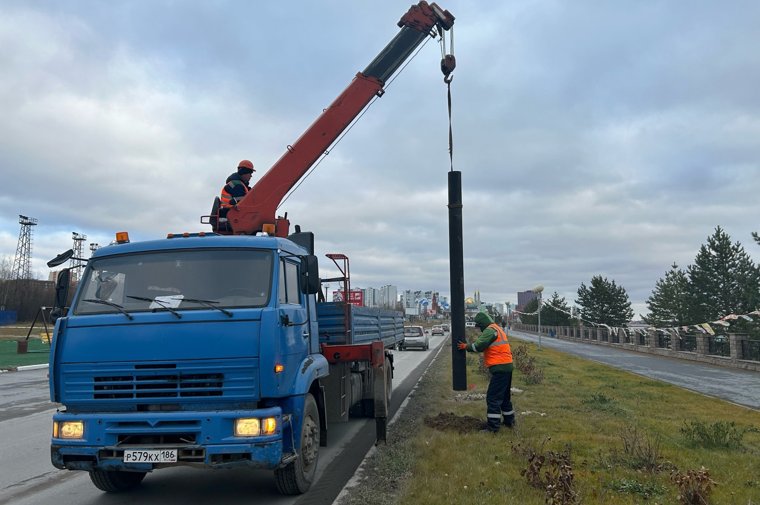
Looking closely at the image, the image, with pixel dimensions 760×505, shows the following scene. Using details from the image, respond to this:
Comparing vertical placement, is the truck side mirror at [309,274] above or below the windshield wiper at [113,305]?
above

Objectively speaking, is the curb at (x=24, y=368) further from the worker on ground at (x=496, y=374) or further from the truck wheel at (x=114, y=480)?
the worker on ground at (x=496, y=374)

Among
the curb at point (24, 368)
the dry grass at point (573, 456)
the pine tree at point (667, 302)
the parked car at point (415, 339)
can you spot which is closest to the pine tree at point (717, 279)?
the pine tree at point (667, 302)

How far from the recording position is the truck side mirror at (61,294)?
559 centimetres

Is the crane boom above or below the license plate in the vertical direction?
above

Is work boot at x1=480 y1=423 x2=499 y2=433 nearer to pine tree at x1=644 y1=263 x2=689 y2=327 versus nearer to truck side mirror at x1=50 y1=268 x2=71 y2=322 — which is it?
truck side mirror at x1=50 y1=268 x2=71 y2=322

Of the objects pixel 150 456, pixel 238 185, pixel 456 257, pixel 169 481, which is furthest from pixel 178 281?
pixel 456 257

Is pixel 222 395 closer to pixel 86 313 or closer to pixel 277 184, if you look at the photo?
pixel 86 313

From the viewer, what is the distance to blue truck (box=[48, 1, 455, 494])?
4676 millimetres

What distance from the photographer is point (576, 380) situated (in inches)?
648

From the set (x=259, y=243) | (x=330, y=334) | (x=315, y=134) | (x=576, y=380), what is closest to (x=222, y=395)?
(x=259, y=243)

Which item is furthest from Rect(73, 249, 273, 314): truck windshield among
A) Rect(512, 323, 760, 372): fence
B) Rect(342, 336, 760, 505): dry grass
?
Rect(512, 323, 760, 372): fence

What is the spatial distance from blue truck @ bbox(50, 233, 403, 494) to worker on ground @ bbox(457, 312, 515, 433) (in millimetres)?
3441

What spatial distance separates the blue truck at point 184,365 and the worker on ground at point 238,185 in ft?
9.23

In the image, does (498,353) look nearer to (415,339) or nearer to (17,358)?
(17,358)
